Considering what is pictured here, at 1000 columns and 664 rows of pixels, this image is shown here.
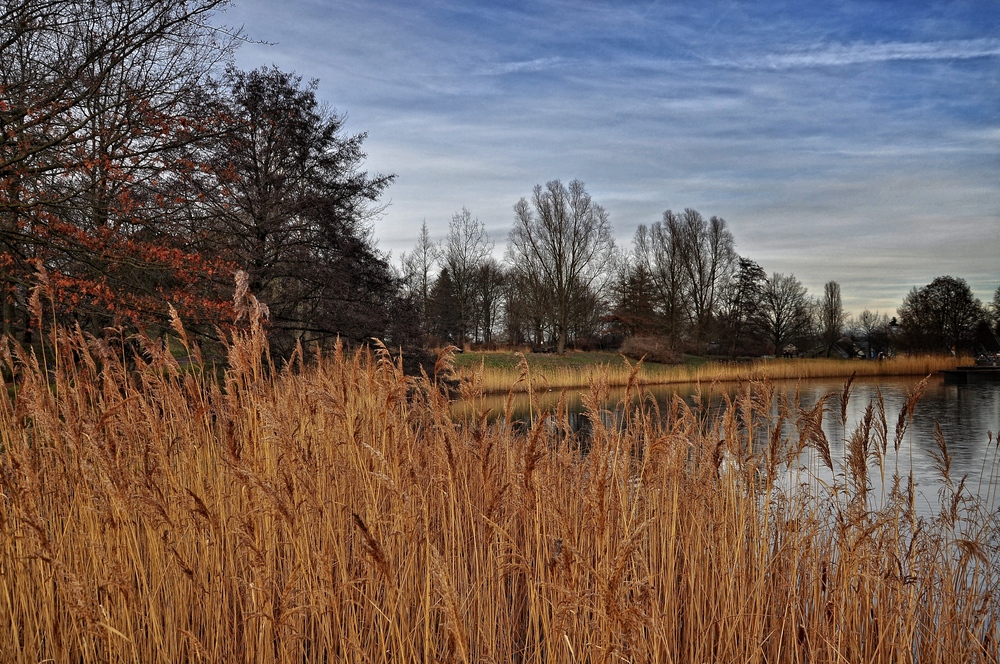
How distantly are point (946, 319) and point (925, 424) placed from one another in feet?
98.4

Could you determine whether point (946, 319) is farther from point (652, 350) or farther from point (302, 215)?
point (302, 215)

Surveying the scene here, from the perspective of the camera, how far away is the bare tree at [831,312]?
157 feet

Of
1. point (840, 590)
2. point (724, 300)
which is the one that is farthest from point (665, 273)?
point (840, 590)

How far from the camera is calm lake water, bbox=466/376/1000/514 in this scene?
7.64 metres

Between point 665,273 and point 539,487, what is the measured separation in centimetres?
3707

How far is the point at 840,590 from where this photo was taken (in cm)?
312

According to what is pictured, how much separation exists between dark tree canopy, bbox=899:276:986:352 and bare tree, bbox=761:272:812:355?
5959 mm

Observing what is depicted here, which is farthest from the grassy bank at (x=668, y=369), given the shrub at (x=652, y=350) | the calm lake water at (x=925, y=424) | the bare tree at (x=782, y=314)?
the bare tree at (x=782, y=314)

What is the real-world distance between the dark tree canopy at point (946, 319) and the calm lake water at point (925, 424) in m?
13.3

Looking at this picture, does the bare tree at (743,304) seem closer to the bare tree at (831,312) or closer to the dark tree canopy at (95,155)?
the bare tree at (831,312)

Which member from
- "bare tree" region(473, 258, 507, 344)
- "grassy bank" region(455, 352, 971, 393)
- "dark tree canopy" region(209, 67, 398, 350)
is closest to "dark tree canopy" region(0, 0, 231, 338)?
"dark tree canopy" region(209, 67, 398, 350)

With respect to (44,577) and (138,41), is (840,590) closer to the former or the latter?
(44,577)

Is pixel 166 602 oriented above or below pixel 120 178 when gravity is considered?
below

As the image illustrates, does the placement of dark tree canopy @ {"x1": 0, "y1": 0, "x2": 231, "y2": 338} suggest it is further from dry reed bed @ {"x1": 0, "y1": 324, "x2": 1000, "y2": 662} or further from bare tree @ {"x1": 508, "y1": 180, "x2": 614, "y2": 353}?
bare tree @ {"x1": 508, "y1": 180, "x2": 614, "y2": 353}
